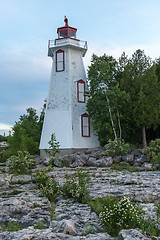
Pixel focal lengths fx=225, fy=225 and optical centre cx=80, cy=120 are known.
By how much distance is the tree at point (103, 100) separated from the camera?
25000 millimetres

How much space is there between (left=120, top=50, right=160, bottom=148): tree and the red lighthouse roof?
818 cm

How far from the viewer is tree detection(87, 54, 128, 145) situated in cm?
2500

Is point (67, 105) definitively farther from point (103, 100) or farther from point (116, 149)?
point (116, 149)

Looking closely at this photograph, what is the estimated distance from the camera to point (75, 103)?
89.0 feet

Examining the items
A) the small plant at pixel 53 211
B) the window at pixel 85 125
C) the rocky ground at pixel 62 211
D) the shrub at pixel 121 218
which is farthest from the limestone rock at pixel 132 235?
the window at pixel 85 125

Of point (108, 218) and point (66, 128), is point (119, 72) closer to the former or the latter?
point (66, 128)

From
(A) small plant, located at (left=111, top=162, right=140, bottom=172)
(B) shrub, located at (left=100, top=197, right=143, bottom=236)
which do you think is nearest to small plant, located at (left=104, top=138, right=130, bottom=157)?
(A) small plant, located at (left=111, top=162, right=140, bottom=172)

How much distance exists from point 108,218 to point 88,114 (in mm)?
21551

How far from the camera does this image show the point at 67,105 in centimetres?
2672

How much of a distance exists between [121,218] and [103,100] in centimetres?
2043

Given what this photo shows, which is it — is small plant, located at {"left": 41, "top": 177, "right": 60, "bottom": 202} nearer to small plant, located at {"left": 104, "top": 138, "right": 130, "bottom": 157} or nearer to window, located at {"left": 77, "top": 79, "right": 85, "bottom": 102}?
small plant, located at {"left": 104, "top": 138, "right": 130, "bottom": 157}

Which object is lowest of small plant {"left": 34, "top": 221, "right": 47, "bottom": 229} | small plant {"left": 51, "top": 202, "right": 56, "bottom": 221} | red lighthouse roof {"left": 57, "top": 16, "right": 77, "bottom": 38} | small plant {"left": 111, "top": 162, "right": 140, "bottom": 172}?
small plant {"left": 34, "top": 221, "right": 47, "bottom": 229}

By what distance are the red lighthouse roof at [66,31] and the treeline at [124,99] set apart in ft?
15.2

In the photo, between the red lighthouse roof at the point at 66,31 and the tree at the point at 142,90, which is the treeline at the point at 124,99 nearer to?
the tree at the point at 142,90
